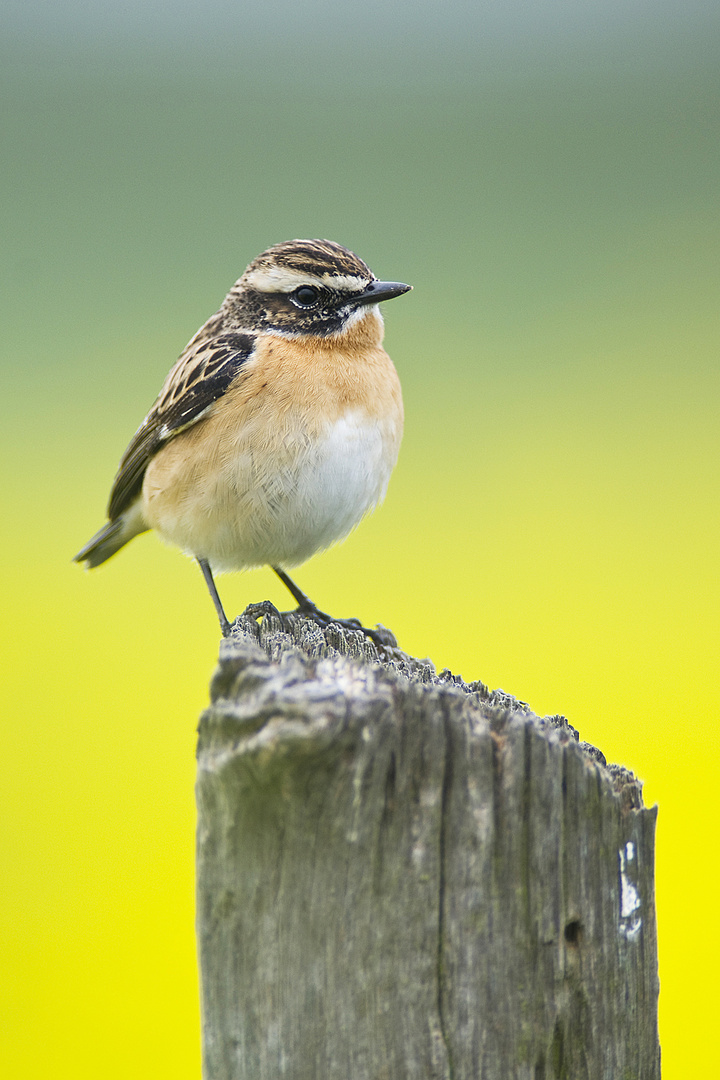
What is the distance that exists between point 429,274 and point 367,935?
32.9ft

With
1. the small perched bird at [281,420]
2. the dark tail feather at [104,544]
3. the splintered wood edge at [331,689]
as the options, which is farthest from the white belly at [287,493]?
the splintered wood edge at [331,689]

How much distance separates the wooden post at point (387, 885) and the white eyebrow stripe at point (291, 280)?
336 centimetres

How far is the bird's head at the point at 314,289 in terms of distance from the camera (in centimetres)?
545

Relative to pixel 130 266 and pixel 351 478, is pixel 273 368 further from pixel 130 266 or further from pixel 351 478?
pixel 130 266

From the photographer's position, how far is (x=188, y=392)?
554cm

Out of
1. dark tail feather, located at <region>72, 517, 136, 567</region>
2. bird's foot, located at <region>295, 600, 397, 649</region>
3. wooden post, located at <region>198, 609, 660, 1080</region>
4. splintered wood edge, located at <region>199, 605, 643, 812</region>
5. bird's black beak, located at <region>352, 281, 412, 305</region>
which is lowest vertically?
wooden post, located at <region>198, 609, 660, 1080</region>

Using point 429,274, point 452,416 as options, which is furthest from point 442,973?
point 429,274

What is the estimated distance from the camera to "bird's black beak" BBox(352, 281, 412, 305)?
538 centimetres

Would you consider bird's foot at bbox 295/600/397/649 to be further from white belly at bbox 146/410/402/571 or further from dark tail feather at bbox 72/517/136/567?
dark tail feather at bbox 72/517/136/567

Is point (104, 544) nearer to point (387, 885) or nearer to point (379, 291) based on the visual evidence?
point (379, 291)

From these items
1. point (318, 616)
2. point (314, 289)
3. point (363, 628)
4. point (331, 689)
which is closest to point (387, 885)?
point (331, 689)

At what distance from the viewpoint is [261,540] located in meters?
5.50

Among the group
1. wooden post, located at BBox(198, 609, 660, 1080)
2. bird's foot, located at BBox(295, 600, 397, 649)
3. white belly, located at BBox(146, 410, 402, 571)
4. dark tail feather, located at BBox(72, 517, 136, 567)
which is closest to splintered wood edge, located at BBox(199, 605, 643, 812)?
wooden post, located at BBox(198, 609, 660, 1080)

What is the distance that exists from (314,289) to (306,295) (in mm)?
61
